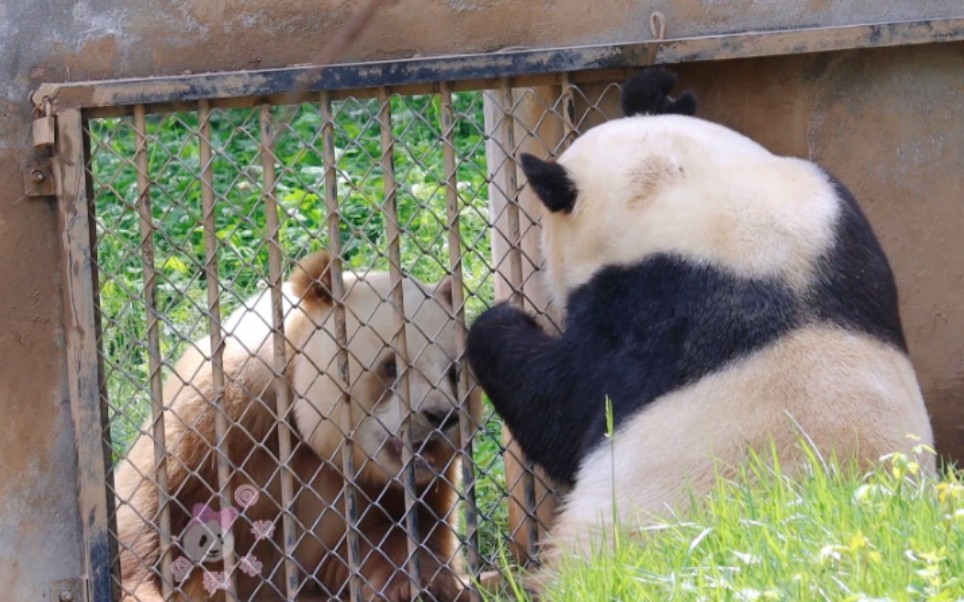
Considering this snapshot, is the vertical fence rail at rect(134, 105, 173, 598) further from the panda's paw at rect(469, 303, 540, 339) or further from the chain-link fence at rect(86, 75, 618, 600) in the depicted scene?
the panda's paw at rect(469, 303, 540, 339)

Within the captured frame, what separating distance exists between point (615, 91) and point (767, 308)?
44.3 inches

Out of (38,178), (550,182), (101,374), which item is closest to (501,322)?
(550,182)

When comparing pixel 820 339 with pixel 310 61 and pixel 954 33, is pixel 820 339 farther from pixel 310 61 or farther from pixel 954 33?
pixel 310 61

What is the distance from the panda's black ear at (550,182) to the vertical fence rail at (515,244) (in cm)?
38

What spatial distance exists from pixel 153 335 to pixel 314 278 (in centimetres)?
76

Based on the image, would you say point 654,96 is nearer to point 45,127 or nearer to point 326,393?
point 326,393

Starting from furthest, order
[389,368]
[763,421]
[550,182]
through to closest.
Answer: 1. [389,368]
2. [550,182]
3. [763,421]

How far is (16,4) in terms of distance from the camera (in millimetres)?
3963

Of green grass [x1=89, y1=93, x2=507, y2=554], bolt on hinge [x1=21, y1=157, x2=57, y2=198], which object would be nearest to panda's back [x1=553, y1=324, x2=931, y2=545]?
bolt on hinge [x1=21, y1=157, x2=57, y2=198]

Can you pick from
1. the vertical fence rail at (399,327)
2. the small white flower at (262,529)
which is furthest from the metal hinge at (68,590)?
the vertical fence rail at (399,327)

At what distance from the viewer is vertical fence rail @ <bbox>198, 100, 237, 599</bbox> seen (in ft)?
13.5

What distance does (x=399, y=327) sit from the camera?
438 centimetres

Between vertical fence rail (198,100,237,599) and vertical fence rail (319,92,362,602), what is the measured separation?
0.35 m

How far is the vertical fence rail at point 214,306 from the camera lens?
13.5ft
